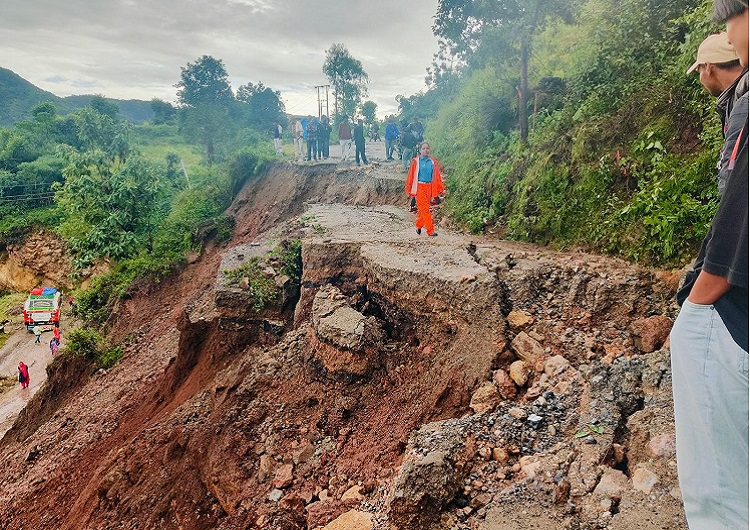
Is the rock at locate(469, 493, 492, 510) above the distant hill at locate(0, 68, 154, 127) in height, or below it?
below

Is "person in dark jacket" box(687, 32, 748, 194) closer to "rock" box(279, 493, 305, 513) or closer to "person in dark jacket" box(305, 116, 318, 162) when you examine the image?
"rock" box(279, 493, 305, 513)

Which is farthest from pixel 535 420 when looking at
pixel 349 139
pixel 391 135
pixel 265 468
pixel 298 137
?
pixel 298 137

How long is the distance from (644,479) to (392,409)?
299 cm

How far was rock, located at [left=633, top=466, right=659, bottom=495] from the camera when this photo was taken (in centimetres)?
287

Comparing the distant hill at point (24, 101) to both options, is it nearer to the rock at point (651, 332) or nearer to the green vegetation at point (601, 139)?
the green vegetation at point (601, 139)

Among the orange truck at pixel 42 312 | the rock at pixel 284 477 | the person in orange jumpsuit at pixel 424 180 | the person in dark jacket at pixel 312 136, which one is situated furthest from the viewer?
the orange truck at pixel 42 312

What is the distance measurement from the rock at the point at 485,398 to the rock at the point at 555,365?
1.86 ft

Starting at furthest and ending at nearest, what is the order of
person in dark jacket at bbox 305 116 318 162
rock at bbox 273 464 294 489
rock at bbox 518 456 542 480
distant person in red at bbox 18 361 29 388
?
person in dark jacket at bbox 305 116 318 162 → distant person in red at bbox 18 361 29 388 → rock at bbox 273 464 294 489 → rock at bbox 518 456 542 480

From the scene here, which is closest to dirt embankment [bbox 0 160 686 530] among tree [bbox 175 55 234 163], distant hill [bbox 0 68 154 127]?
tree [bbox 175 55 234 163]

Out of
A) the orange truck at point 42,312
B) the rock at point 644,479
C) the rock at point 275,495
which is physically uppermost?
the rock at point 644,479

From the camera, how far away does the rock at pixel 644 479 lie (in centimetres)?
287

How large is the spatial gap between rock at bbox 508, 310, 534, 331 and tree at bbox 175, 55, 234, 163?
26093mm

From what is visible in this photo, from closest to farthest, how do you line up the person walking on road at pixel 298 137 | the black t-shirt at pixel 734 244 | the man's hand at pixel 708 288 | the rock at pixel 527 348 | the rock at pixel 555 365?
the black t-shirt at pixel 734 244, the man's hand at pixel 708 288, the rock at pixel 555 365, the rock at pixel 527 348, the person walking on road at pixel 298 137

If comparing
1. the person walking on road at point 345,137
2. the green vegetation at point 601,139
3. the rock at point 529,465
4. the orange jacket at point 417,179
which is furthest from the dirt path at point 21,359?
the rock at point 529,465
